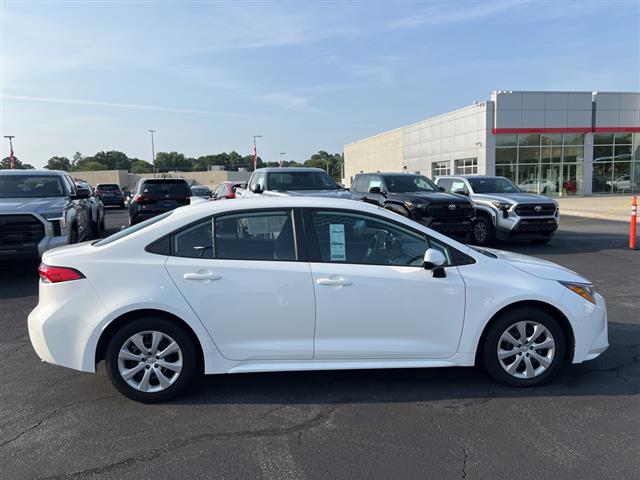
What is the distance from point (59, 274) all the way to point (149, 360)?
Result: 967 millimetres

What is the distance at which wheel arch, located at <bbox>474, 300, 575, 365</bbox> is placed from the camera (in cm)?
421

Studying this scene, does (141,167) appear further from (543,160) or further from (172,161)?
(543,160)

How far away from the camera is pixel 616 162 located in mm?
35281

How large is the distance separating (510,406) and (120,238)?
11.0 feet

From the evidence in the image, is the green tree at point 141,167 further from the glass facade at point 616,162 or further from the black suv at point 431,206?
the black suv at point 431,206

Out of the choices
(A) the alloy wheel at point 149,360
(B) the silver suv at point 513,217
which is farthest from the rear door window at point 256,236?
(B) the silver suv at point 513,217

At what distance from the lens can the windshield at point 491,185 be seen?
14211mm

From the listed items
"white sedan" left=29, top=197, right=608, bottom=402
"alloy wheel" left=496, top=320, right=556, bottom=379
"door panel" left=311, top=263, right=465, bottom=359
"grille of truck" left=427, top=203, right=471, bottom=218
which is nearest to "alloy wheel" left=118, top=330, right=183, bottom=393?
"white sedan" left=29, top=197, right=608, bottom=402

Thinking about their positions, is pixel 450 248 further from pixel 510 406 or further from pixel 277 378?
pixel 277 378

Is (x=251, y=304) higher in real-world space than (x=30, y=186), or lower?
lower

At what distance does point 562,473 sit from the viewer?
3.08m

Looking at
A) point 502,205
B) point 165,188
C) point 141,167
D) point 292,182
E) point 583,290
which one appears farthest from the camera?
point 141,167

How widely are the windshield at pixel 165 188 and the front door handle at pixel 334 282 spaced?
1276 centimetres

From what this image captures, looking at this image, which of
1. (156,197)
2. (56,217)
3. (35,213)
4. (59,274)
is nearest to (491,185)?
(156,197)
